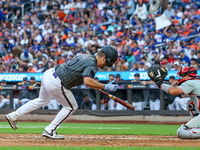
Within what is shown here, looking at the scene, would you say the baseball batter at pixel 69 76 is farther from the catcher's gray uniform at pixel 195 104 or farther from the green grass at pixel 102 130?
the green grass at pixel 102 130

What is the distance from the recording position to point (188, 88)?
6.62 m

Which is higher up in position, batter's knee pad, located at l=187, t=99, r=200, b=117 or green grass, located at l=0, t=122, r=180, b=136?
batter's knee pad, located at l=187, t=99, r=200, b=117

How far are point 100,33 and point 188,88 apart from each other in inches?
511

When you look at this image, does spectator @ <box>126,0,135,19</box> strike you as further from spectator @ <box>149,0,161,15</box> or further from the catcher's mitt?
the catcher's mitt

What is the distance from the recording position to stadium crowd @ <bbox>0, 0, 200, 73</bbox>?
15.3 m

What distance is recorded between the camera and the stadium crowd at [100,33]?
602 inches

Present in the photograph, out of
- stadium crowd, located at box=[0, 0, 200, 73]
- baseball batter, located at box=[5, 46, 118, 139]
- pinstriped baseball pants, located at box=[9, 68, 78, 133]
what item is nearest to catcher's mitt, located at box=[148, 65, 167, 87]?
baseball batter, located at box=[5, 46, 118, 139]

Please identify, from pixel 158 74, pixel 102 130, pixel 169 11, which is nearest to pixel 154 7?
pixel 169 11

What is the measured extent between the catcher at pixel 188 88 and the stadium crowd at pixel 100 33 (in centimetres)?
626

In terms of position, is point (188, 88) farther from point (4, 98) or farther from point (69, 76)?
point (4, 98)

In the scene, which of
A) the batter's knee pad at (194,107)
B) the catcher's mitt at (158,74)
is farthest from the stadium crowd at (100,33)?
the catcher's mitt at (158,74)

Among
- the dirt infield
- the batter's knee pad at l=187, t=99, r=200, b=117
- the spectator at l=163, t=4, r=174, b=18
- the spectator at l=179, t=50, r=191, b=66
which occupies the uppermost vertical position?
the spectator at l=163, t=4, r=174, b=18

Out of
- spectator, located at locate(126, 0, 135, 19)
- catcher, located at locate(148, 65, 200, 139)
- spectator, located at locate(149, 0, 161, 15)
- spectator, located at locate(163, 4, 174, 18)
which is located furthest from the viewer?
spectator, located at locate(126, 0, 135, 19)

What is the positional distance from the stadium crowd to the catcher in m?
6.26
